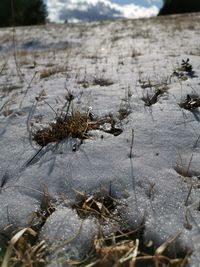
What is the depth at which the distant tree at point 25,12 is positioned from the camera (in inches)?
1258

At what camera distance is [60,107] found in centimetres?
455

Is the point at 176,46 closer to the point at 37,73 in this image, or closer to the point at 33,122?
the point at 37,73

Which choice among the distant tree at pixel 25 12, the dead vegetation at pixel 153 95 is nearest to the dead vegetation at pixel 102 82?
the dead vegetation at pixel 153 95

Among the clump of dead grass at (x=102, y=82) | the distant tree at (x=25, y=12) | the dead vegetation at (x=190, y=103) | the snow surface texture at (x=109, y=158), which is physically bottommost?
the snow surface texture at (x=109, y=158)

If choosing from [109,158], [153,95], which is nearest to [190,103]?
[153,95]

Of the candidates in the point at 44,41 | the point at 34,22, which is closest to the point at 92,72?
the point at 44,41

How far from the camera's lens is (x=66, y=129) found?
3883mm

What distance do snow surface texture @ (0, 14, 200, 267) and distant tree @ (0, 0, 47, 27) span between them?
91.7ft

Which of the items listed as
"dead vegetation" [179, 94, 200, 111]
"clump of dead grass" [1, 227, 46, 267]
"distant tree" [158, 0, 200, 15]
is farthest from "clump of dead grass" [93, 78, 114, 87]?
"distant tree" [158, 0, 200, 15]

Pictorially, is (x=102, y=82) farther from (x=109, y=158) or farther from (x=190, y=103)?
(x=109, y=158)

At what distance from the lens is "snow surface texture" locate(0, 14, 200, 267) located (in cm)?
→ 270

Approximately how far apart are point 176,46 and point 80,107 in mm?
4848

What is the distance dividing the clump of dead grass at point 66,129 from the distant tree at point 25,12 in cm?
2917

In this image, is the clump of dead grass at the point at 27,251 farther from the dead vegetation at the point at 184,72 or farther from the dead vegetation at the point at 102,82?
the dead vegetation at the point at 184,72
